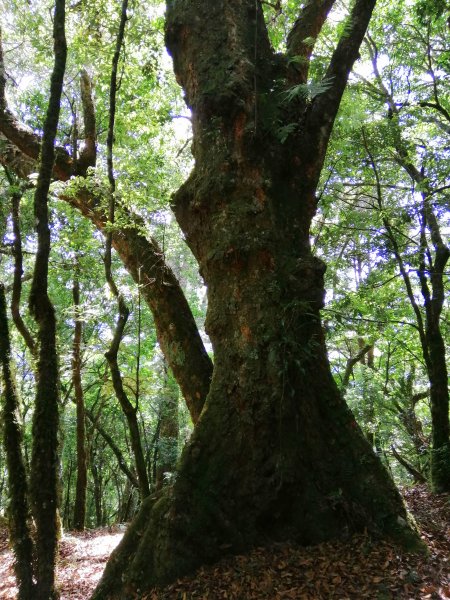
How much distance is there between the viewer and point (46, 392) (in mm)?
3865

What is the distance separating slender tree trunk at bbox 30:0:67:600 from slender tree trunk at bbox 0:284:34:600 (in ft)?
0.34

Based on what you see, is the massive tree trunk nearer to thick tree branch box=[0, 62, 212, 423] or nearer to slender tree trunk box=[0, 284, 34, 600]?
slender tree trunk box=[0, 284, 34, 600]

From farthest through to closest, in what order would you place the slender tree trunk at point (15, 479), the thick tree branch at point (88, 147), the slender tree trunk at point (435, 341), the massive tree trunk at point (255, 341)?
the thick tree branch at point (88, 147), the slender tree trunk at point (435, 341), the massive tree trunk at point (255, 341), the slender tree trunk at point (15, 479)

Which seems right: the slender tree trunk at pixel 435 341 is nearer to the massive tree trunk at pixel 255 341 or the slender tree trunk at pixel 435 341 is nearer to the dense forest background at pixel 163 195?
the dense forest background at pixel 163 195

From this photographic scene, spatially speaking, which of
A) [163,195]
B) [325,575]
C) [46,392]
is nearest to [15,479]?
[46,392]

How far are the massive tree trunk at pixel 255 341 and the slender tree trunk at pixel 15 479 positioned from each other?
632 mm

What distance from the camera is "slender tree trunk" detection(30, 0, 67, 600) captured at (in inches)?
139

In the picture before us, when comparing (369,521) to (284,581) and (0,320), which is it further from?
(0,320)

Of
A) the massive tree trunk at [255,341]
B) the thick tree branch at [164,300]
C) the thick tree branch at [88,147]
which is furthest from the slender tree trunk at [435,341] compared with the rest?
the thick tree branch at [88,147]

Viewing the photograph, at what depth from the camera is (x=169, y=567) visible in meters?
3.48

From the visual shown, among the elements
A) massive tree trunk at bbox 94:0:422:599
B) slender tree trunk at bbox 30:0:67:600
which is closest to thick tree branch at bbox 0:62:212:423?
massive tree trunk at bbox 94:0:422:599

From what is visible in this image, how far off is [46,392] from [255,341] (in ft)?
6.30

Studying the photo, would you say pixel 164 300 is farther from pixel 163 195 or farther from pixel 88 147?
pixel 88 147

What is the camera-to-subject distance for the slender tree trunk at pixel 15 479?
3.50 m
